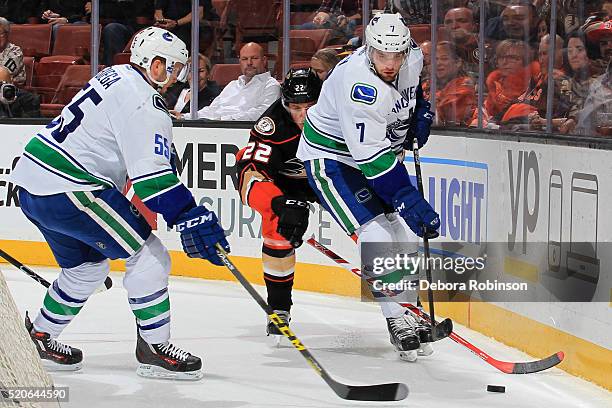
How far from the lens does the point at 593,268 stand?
4.32 metres

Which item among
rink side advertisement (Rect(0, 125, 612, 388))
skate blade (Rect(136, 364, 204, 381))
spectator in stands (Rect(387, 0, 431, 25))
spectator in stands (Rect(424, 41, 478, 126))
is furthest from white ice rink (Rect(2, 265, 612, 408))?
spectator in stands (Rect(387, 0, 431, 25))

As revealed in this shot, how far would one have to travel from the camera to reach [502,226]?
5211mm

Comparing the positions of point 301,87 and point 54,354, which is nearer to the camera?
point 54,354

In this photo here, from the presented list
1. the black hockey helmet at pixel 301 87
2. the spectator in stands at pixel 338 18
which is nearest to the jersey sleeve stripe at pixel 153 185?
the black hockey helmet at pixel 301 87

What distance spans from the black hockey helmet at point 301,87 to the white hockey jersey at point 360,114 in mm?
171

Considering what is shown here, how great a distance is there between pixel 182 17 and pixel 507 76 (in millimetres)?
2428

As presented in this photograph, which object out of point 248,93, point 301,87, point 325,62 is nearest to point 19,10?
point 248,93

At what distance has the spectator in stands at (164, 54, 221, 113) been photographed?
720cm

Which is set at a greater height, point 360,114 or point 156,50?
point 156,50

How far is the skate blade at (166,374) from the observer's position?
4.43 m

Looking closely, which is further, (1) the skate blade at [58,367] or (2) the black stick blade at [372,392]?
(1) the skate blade at [58,367]

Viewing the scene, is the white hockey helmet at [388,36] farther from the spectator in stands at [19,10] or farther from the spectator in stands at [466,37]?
the spectator in stands at [19,10]

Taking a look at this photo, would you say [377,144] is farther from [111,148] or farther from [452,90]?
[452,90]

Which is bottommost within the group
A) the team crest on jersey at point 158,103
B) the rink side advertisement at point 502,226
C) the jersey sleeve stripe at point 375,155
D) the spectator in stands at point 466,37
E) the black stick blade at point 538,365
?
the black stick blade at point 538,365
